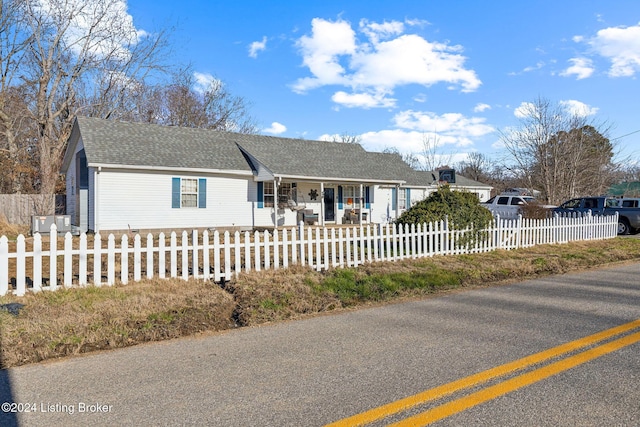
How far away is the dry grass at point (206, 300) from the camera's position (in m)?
4.71

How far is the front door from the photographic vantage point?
22.7 meters

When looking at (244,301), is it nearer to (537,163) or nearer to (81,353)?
(81,353)

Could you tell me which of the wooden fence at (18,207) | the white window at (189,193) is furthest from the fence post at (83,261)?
the wooden fence at (18,207)

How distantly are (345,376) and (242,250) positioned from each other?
866 cm

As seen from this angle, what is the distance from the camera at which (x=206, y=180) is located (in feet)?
60.0

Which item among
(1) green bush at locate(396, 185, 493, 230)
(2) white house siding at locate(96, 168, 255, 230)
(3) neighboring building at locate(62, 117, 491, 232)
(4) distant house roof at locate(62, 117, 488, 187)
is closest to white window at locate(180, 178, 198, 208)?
(3) neighboring building at locate(62, 117, 491, 232)

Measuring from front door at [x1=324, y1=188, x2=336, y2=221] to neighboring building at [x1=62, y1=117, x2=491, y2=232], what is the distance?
0.05 m

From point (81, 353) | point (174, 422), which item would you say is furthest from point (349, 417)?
point (81, 353)

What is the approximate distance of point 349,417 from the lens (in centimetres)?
296

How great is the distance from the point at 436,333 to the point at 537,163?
31645mm

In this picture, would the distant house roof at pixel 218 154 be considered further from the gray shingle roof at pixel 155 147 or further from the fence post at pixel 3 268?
the fence post at pixel 3 268

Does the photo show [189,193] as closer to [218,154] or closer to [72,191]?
[218,154]

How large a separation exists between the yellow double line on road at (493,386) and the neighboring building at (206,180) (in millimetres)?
14732

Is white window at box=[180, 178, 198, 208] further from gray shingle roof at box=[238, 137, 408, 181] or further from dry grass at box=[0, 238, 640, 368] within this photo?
dry grass at box=[0, 238, 640, 368]
